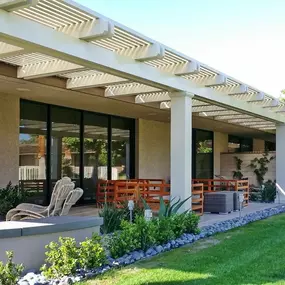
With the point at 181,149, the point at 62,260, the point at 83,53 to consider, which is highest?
the point at 83,53

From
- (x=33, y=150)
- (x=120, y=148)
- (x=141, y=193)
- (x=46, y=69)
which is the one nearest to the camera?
(x=46, y=69)

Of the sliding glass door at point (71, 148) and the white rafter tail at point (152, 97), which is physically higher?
the white rafter tail at point (152, 97)

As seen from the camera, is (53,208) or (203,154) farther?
(203,154)

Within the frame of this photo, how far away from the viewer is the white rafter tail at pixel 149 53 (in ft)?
21.9

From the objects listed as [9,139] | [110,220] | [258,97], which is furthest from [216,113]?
[110,220]

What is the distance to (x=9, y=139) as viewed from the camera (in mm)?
10203

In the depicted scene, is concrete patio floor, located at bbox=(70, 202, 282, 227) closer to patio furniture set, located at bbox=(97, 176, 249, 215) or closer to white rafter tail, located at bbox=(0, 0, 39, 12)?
patio furniture set, located at bbox=(97, 176, 249, 215)

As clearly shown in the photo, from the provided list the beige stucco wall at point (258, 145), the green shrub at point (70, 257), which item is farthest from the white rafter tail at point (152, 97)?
the beige stucco wall at point (258, 145)

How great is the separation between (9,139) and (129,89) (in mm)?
3177

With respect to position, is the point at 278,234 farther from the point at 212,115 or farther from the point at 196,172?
the point at 196,172

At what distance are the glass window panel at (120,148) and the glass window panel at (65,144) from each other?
177cm

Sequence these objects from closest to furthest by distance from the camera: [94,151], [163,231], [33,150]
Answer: [163,231]
[33,150]
[94,151]

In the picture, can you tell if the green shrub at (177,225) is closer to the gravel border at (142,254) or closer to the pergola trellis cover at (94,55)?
the gravel border at (142,254)

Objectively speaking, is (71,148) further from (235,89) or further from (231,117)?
(231,117)
